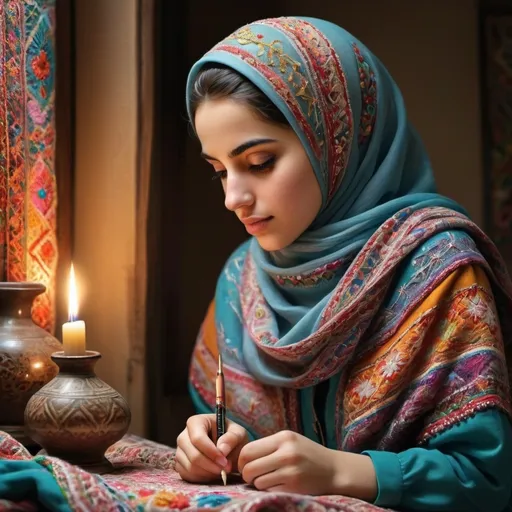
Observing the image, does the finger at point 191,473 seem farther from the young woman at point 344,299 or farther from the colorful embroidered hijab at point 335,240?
the colorful embroidered hijab at point 335,240

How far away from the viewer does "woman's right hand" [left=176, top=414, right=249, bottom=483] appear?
4.21 ft

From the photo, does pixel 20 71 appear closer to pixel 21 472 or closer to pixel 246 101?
pixel 246 101

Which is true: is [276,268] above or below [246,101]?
below

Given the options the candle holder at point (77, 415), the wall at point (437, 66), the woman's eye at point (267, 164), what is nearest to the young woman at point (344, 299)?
the woman's eye at point (267, 164)

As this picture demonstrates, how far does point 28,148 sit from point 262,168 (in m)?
0.53

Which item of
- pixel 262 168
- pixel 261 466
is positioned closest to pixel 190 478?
pixel 261 466

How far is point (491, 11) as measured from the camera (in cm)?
238

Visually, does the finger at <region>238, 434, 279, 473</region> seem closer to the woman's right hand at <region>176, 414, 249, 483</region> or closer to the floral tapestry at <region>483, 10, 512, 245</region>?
the woman's right hand at <region>176, 414, 249, 483</region>

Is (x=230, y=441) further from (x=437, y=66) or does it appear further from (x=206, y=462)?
(x=437, y=66)

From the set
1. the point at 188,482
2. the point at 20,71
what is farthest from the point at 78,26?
the point at 188,482

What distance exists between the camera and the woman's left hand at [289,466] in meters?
1.21

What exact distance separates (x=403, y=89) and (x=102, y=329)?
108 cm

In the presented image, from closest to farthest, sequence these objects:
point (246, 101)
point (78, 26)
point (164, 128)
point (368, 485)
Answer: point (368, 485), point (246, 101), point (78, 26), point (164, 128)

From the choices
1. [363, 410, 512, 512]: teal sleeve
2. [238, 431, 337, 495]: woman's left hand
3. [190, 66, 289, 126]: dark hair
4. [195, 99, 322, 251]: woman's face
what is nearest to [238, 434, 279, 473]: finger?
[238, 431, 337, 495]: woman's left hand
